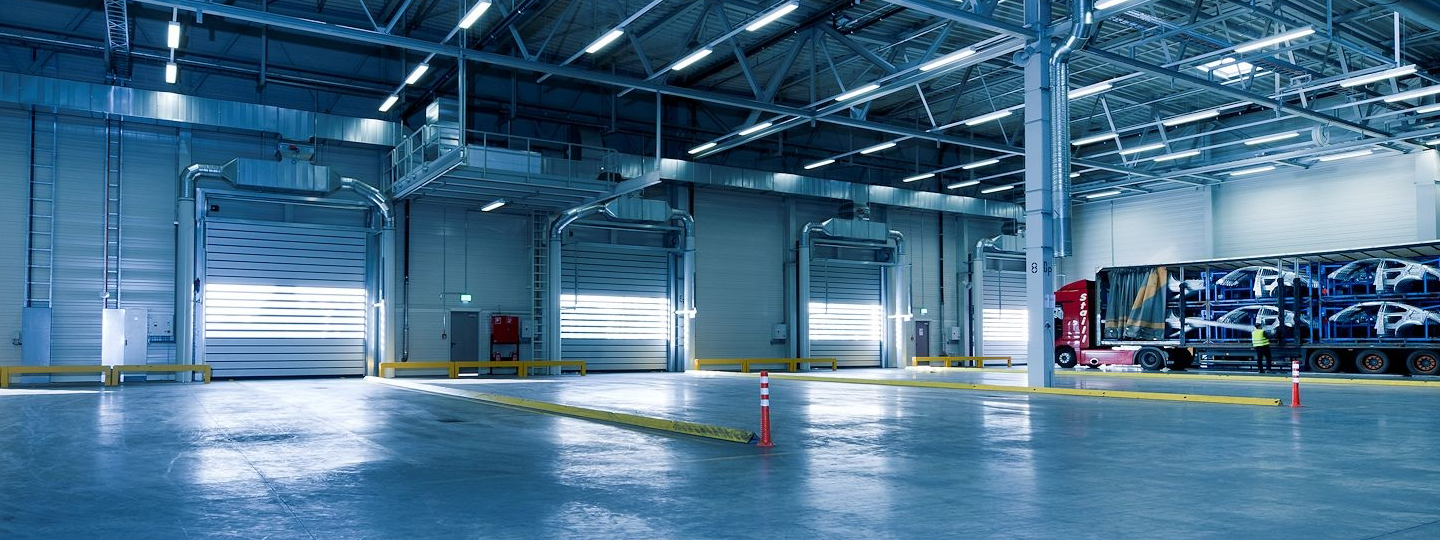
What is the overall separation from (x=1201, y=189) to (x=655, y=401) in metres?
27.9

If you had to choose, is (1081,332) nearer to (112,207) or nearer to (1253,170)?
(1253,170)

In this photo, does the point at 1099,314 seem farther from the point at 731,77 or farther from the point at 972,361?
the point at 731,77

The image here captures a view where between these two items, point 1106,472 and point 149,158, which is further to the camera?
point 149,158

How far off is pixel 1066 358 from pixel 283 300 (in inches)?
967

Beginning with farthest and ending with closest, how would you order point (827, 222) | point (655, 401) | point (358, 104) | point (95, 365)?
point (827, 222) < point (358, 104) < point (95, 365) < point (655, 401)

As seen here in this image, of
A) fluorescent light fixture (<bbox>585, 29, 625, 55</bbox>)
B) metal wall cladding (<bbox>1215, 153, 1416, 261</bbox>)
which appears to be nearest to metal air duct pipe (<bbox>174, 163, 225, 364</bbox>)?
fluorescent light fixture (<bbox>585, 29, 625, 55</bbox>)

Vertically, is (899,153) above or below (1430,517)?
above

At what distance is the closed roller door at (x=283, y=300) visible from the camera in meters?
26.0

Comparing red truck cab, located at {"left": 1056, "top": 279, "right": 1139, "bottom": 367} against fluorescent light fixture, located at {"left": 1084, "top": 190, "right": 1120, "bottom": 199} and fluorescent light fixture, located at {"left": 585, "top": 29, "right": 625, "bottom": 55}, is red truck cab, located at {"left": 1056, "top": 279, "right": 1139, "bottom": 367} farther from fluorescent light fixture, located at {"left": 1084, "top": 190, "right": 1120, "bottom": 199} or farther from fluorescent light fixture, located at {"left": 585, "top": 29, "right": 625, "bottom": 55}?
fluorescent light fixture, located at {"left": 585, "top": 29, "right": 625, "bottom": 55}

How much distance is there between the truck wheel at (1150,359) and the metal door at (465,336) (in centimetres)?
2052

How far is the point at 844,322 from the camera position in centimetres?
3762

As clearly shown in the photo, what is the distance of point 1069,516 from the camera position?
19.9 ft

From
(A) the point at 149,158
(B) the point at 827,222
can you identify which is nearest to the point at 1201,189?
(B) the point at 827,222

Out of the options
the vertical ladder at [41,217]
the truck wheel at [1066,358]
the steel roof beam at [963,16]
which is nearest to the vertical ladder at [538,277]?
the vertical ladder at [41,217]
